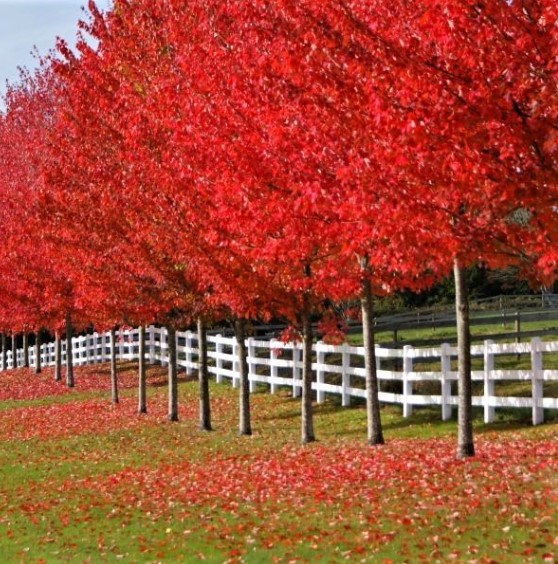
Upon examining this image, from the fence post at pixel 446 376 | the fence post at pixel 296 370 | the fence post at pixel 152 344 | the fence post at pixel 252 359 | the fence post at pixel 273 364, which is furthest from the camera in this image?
the fence post at pixel 152 344

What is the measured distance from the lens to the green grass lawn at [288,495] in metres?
9.84

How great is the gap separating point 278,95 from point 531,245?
420cm

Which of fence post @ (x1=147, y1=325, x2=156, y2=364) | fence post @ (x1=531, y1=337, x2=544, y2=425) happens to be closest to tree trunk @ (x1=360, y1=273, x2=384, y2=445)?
fence post @ (x1=531, y1=337, x2=544, y2=425)

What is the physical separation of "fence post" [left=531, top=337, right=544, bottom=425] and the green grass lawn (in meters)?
0.28

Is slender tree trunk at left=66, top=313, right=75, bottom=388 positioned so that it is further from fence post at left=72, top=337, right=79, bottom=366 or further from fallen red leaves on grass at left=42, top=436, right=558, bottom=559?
fallen red leaves on grass at left=42, top=436, right=558, bottom=559

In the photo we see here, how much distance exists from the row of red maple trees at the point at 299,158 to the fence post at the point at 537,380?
2939 millimetres

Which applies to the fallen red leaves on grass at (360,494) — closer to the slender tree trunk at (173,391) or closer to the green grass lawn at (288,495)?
the green grass lawn at (288,495)

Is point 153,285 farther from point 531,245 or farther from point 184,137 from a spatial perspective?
point 531,245

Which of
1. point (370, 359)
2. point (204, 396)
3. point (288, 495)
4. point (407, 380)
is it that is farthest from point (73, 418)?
point (288, 495)

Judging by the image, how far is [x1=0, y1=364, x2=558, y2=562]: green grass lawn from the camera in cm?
984

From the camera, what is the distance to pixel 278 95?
12305 mm

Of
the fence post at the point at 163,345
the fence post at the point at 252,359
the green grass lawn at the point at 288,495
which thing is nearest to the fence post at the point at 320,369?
the green grass lawn at the point at 288,495

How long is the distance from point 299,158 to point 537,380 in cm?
800

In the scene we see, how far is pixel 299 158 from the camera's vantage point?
39.0 feet
